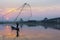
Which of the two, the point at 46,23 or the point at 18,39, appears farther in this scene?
the point at 46,23

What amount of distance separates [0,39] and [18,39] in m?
0.84

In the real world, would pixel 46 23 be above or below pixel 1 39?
below

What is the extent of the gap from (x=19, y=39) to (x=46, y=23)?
357 feet

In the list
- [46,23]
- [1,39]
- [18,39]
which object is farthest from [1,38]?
[46,23]

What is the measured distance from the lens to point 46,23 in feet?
382

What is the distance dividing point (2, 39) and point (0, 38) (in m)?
0.25

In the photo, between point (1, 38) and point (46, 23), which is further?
point (46, 23)

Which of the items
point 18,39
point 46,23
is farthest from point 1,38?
point 46,23

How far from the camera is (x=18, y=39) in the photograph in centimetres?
799

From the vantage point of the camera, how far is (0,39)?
7605 mm

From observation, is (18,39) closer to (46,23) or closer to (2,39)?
(2,39)

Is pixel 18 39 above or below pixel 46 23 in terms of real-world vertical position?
above

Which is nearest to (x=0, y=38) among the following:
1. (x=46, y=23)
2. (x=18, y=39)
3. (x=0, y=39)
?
(x=0, y=39)

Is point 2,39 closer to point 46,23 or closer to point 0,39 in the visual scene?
point 0,39
